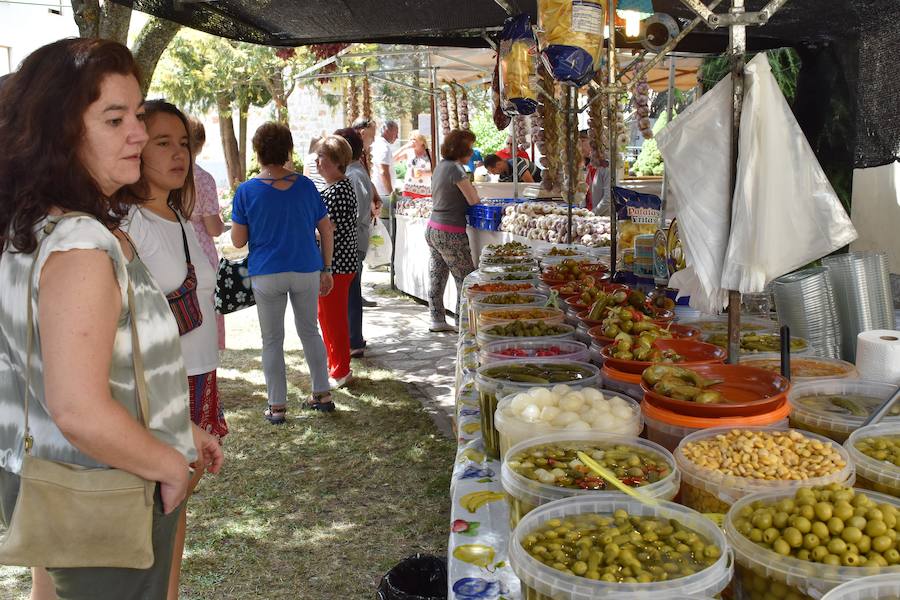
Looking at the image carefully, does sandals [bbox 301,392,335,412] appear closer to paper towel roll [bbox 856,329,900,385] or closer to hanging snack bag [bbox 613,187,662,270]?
hanging snack bag [bbox 613,187,662,270]

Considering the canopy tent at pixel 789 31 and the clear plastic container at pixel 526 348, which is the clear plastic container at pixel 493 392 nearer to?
the clear plastic container at pixel 526 348

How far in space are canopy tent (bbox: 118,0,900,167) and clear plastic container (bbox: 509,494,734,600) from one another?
205 cm

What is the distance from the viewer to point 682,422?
1634 mm

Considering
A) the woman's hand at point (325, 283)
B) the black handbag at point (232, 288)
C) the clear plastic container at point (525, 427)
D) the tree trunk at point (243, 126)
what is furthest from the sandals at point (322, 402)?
the tree trunk at point (243, 126)

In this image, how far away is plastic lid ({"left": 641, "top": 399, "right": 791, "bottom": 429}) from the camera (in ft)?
5.25

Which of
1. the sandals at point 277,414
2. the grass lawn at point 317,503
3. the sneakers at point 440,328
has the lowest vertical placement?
the grass lawn at point 317,503

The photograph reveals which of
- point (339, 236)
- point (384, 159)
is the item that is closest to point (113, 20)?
point (339, 236)

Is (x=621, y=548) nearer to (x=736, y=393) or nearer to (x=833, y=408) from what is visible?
(x=736, y=393)

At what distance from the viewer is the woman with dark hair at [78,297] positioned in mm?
1352

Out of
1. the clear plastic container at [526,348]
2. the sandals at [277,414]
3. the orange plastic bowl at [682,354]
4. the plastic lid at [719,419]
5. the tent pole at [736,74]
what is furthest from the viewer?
the sandals at [277,414]

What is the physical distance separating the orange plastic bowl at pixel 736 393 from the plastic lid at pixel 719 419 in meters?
0.01

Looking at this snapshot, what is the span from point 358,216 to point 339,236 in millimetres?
769

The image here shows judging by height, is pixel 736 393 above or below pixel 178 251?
below

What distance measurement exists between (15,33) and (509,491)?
17860 mm
